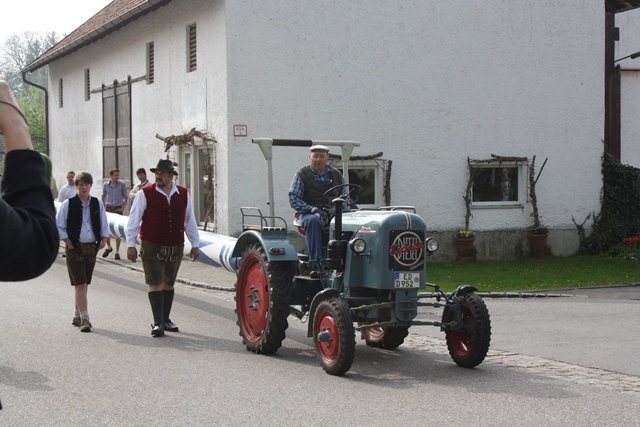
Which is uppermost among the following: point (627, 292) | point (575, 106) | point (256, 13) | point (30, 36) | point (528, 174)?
point (30, 36)

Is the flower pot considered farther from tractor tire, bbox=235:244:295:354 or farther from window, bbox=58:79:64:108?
window, bbox=58:79:64:108

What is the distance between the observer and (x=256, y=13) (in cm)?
1944

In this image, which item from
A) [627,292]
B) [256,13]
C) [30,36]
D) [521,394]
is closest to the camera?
[521,394]

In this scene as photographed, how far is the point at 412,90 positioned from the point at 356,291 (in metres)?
11.9

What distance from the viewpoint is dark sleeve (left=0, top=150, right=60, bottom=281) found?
180cm

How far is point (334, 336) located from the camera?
8508 millimetres

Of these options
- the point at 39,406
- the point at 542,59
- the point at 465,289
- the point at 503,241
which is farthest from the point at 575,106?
the point at 39,406

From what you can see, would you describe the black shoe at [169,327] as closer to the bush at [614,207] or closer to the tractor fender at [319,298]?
the tractor fender at [319,298]

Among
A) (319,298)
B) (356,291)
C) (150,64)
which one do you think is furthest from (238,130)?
(319,298)

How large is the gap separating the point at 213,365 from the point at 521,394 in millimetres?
2795

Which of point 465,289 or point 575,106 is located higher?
point 575,106

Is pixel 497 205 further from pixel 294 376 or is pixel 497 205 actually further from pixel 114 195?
pixel 294 376

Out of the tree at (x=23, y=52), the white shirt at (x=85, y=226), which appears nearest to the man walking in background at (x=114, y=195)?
the white shirt at (x=85, y=226)

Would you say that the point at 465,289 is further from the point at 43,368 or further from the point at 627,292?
the point at 627,292
